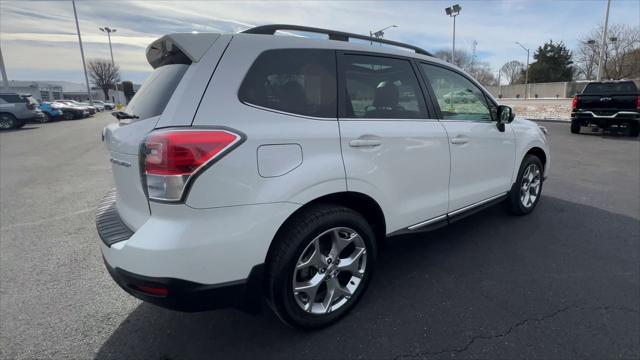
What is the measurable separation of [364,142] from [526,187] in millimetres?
3086

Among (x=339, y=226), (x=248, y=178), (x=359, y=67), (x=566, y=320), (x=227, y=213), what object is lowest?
(x=566, y=320)

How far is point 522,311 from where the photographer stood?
2562mm

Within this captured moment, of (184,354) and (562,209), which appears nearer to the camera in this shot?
(184,354)

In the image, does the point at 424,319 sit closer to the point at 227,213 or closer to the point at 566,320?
the point at 566,320

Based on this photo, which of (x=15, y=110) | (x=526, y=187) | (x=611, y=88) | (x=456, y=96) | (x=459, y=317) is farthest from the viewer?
(x=15, y=110)

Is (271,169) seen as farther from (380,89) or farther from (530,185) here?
(530,185)

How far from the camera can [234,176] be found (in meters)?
1.83

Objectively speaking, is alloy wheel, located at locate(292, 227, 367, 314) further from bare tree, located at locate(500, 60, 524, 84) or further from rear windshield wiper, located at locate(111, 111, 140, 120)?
bare tree, located at locate(500, 60, 524, 84)

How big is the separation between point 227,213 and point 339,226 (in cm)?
79

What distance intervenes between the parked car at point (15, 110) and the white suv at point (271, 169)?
69.4 ft

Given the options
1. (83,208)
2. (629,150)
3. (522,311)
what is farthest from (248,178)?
(629,150)

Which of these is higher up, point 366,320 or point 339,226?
point 339,226

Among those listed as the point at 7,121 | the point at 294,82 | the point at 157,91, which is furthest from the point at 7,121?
the point at 294,82

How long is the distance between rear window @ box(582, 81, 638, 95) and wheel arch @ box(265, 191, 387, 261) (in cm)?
1300
